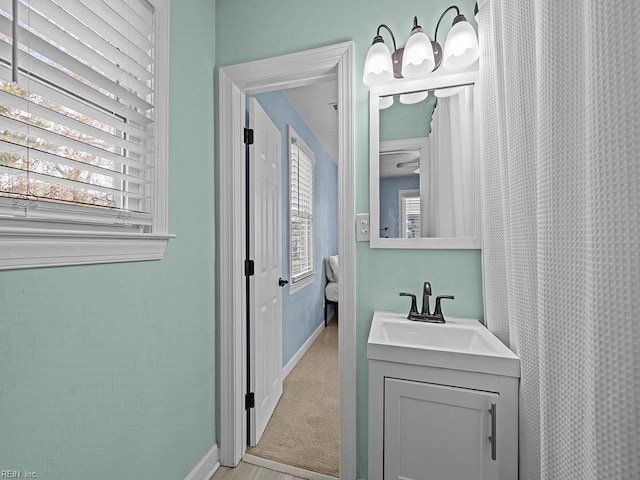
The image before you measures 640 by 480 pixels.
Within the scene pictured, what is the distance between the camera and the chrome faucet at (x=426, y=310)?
139cm

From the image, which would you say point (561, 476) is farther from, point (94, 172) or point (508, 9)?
point (94, 172)

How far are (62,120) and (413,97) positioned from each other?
54.9 inches

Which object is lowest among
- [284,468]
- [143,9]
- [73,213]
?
[284,468]

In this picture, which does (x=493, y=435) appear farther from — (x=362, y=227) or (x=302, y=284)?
(x=302, y=284)

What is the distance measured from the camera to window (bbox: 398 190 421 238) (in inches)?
59.0

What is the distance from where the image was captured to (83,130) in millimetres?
974

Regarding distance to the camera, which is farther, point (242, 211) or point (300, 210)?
point (300, 210)

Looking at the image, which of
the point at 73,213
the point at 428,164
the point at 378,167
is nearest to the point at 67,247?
the point at 73,213

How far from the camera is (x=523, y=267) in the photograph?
39.4 inches

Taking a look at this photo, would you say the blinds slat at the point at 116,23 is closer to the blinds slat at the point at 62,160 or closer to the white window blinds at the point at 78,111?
the white window blinds at the point at 78,111

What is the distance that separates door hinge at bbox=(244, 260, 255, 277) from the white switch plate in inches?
27.5

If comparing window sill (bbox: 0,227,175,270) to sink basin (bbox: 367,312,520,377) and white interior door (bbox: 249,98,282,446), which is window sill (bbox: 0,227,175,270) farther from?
sink basin (bbox: 367,312,520,377)

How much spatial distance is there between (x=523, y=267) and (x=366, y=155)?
0.86 metres

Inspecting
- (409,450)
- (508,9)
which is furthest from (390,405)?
(508,9)
